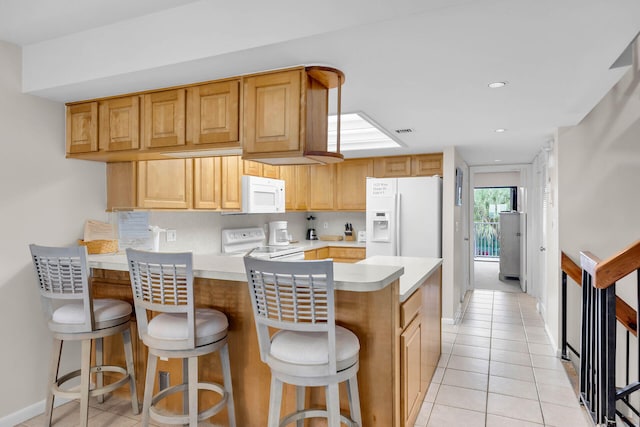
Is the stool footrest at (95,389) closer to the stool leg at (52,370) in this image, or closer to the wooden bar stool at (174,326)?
the stool leg at (52,370)

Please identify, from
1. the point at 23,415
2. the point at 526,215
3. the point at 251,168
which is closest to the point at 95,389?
the point at 23,415

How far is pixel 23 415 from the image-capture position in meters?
2.38

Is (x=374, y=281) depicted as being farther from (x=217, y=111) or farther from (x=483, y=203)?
(x=483, y=203)

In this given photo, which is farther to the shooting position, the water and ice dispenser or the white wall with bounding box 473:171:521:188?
the white wall with bounding box 473:171:521:188

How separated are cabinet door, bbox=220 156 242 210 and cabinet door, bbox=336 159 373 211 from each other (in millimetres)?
1821

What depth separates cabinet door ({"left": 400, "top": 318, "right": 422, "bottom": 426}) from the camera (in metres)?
1.99

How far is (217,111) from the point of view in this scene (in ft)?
7.35

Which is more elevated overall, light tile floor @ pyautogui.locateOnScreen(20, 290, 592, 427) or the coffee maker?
the coffee maker

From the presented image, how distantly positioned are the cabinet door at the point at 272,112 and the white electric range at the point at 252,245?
6.44 ft

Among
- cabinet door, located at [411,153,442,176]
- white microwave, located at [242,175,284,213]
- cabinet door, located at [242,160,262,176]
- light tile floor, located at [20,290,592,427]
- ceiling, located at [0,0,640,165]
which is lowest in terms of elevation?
light tile floor, located at [20,290,592,427]

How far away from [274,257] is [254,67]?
7.73 ft

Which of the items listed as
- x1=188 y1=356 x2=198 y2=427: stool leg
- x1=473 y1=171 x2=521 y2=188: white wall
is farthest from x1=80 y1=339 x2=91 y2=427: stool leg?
x1=473 y1=171 x2=521 y2=188: white wall

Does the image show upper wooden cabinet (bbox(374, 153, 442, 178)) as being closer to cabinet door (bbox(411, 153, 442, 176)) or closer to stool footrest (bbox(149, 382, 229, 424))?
cabinet door (bbox(411, 153, 442, 176))

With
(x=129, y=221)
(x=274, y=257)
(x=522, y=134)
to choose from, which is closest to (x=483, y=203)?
(x=522, y=134)
